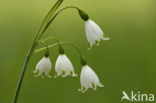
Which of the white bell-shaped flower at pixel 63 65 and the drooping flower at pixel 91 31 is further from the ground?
the drooping flower at pixel 91 31

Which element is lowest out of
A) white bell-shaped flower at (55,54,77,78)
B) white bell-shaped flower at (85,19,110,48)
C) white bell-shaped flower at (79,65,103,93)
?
white bell-shaped flower at (79,65,103,93)

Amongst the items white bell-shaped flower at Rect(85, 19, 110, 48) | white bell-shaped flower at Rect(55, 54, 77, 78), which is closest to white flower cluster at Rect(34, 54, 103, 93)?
white bell-shaped flower at Rect(55, 54, 77, 78)

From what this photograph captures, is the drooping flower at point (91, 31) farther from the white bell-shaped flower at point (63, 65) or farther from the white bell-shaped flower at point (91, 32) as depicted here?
the white bell-shaped flower at point (63, 65)

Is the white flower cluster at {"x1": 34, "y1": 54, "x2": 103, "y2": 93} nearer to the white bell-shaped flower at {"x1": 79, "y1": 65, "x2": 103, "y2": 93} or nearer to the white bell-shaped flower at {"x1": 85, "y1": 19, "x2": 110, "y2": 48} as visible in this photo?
the white bell-shaped flower at {"x1": 79, "y1": 65, "x2": 103, "y2": 93}

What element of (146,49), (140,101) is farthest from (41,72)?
(146,49)

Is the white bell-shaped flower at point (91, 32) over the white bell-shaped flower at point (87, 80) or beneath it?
over

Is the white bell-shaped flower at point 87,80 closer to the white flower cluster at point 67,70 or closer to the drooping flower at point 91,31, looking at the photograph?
the white flower cluster at point 67,70

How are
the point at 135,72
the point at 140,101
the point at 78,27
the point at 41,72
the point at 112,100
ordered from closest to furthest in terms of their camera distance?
the point at 41,72 → the point at 140,101 → the point at 112,100 → the point at 135,72 → the point at 78,27

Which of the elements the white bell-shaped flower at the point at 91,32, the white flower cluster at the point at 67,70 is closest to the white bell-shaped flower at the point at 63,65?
the white flower cluster at the point at 67,70

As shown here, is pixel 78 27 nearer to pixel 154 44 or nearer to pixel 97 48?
pixel 97 48

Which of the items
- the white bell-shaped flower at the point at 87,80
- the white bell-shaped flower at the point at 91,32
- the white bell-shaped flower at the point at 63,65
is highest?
the white bell-shaped flower at the point at 91,32

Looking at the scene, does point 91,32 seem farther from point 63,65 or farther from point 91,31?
point 63,65
